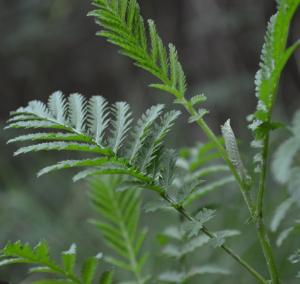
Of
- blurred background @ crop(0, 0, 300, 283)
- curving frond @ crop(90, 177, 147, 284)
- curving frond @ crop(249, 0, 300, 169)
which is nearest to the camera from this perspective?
curving frond @ crop(249, 0, 300, 169)

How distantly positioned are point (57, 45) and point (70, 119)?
438 cm

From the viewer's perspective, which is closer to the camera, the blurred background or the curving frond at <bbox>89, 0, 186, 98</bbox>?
the curving frond at <bbox>89, 0, 186, 98</bbox>

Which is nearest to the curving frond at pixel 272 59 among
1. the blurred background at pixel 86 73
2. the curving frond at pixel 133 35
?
the curving frond at pixel 133 35

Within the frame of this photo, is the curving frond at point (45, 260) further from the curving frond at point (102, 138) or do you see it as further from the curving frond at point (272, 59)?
the curving frond at point (272, 59)

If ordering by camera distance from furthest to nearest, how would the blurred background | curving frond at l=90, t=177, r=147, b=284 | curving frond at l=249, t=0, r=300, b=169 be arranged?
the blurred background → curving frond at l=90, t=177, r=147, b=284 → curving frond at l=249, t=0, r=300, b=169

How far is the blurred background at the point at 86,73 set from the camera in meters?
2.43

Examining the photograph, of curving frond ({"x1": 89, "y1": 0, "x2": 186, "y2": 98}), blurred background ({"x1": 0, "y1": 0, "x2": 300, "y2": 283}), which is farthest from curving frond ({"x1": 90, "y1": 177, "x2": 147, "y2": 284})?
blurred background ({"x1": 0, "y1": 0, "x2": 300, "y2": 283})

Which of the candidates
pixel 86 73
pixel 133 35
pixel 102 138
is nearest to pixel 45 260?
pixel 102 138

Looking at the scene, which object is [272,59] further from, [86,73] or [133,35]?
[86,73]

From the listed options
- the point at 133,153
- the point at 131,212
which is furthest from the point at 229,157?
the point at 131,212

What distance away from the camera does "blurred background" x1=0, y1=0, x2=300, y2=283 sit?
7.96ft

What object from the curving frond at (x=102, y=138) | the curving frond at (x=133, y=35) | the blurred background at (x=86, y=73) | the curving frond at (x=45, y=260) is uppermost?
the blurred background at (x=86, y=73)

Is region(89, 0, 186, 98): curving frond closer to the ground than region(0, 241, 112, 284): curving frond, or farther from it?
farther from it

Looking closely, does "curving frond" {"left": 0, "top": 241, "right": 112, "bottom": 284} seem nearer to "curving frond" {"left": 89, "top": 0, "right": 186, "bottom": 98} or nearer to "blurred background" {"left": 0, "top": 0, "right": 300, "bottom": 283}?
"curving frond" {"left": 89, "top": 0, "right": 186, "bottom": 98}
